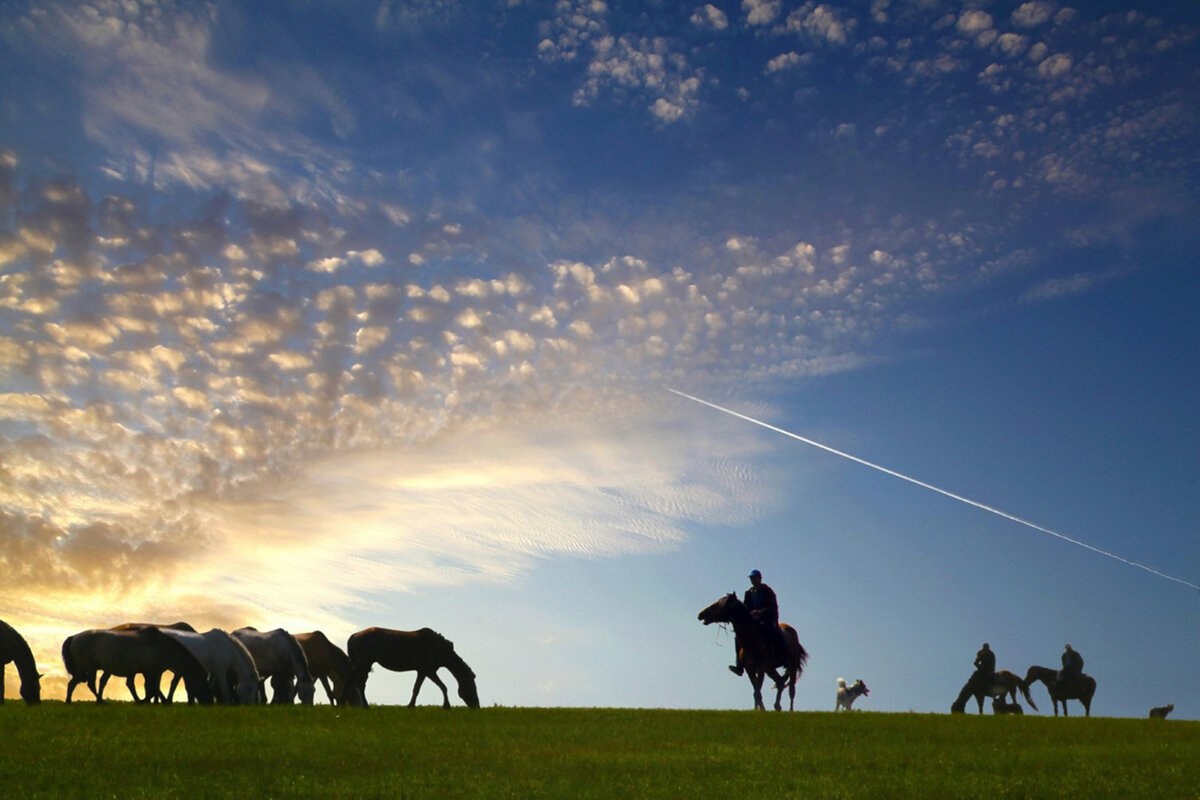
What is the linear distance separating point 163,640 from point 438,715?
8500mm

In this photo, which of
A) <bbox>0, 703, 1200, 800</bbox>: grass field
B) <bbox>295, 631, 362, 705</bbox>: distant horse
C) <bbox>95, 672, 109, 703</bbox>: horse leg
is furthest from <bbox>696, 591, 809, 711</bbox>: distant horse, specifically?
<bbox>95, 672, 109, 703</bbox>: horse leg

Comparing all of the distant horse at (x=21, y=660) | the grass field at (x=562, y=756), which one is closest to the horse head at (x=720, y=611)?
the grass field at (x=562, y=756)

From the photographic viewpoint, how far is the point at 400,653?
100 feet

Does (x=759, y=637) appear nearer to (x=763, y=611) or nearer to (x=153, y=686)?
(x=763, y=611)

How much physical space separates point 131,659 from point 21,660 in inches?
158

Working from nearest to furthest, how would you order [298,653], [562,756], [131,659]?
[562,756] → [131,659] → [298,653]

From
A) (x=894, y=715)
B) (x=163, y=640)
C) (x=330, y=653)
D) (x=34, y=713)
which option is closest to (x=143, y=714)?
(x=34, y=713)

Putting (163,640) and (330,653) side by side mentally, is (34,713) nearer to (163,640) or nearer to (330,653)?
(163,640)

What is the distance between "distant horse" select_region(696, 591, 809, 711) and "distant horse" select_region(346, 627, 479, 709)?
805 cm

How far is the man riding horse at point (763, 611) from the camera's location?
30.8 metres

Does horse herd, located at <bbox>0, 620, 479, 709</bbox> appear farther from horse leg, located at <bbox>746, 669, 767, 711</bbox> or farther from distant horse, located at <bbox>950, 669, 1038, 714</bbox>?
distant horse, located at <bbox>950, 669, 1038, 714</bbox>

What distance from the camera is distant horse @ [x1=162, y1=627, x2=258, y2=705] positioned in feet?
90.5

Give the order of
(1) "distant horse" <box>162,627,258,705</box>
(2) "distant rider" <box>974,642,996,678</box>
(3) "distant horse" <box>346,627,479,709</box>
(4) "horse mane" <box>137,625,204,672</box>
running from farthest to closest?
(2) "distant rider" <box>974,642,996,678</box>, (3) "distant horse" <box>346,627,479,709</box>, (1) "distant horse" <box>162,627,258,705</box>, (4) "horse mane" <box>137,625,204,672</box>

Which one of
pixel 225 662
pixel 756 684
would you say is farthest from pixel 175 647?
pixel 756 684
